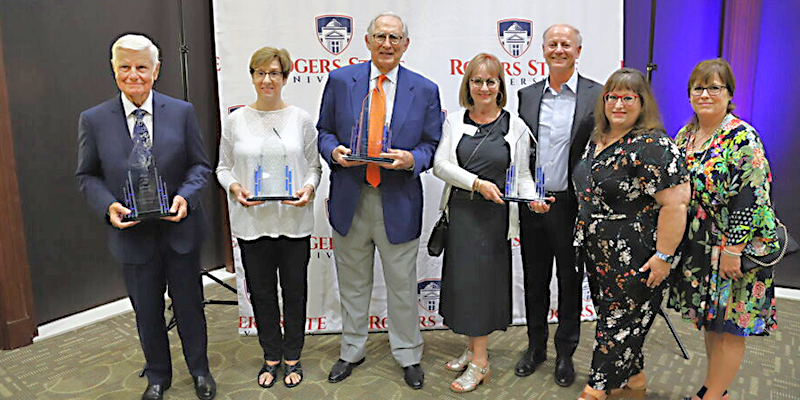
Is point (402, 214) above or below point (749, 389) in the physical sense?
above

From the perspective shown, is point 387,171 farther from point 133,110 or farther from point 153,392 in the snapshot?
point 153,392

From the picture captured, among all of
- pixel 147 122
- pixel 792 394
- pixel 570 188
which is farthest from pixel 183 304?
pixel 792 394

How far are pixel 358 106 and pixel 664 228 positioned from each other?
4.73ft

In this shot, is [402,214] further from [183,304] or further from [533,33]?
[533,33]

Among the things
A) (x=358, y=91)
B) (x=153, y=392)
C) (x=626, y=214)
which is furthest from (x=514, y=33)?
(x=153, y=392)

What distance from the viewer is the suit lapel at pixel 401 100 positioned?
2.49 m

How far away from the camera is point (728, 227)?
6.63 ft

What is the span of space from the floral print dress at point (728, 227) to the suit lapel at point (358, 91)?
1447 millimetres

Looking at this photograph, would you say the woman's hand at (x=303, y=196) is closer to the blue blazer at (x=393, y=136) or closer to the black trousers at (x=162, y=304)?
the blue blazer at (x=393, y=136)

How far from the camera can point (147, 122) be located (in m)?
2.25

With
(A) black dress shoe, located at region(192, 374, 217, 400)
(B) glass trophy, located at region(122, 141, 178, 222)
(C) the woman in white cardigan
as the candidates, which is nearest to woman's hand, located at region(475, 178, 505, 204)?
(C) the woman in white cardigan

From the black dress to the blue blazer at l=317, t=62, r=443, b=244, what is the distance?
18cm

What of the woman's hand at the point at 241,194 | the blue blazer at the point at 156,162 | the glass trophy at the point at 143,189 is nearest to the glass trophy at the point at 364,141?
the woman's hand at the point at 241,194

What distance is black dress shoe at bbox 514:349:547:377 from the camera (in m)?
2.79
